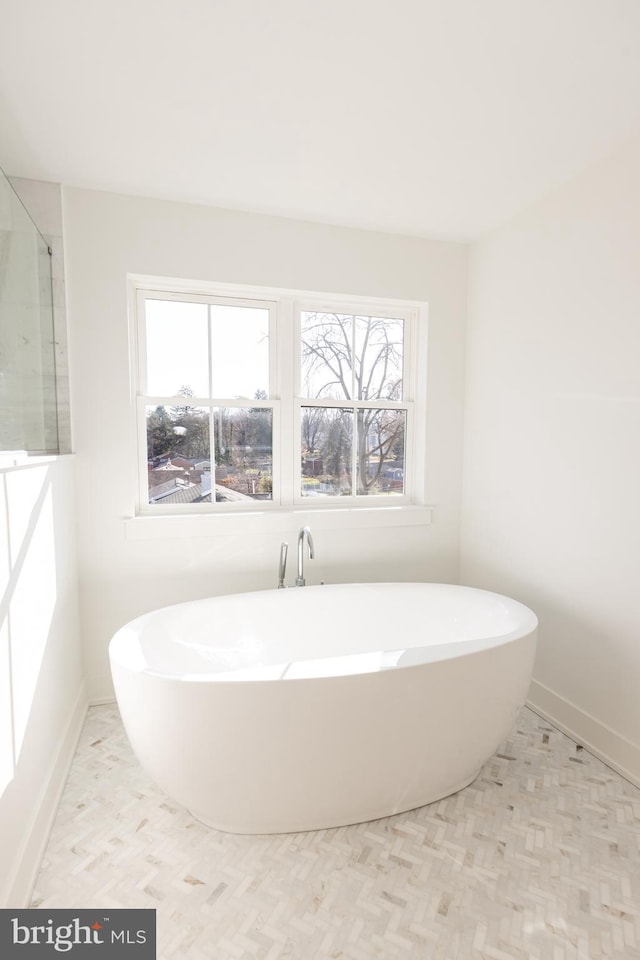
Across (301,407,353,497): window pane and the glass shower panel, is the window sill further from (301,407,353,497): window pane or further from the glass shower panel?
the glass shower panel

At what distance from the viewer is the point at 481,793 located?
1.92 m

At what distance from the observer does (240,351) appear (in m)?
2.77

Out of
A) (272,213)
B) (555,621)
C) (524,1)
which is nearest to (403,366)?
(272,213)

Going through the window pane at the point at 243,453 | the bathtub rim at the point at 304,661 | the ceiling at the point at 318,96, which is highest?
the ceiling at the point at 318,96

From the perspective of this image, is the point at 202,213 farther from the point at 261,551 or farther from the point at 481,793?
the point at 481,793

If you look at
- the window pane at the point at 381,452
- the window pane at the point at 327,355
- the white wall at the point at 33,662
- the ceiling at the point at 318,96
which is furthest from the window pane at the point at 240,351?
the white wall at the point at 33,662

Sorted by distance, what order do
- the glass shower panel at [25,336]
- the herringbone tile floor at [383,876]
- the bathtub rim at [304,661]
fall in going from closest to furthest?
the herringbone tile floor at [383,876] < the bathtub rim at [304,661] < the glass shower panel at [25,336]

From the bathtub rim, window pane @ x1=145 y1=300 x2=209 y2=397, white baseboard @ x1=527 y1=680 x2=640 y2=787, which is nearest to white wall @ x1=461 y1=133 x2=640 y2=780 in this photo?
white baseboard @ x1=527 y1=680 x2=640 y2=787

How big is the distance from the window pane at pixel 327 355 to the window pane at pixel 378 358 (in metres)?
0.06

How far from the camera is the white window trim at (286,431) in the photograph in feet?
8.48

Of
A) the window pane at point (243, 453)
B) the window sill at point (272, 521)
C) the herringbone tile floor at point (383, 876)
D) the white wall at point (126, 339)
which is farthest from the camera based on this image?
the window pane at point (243, 453)

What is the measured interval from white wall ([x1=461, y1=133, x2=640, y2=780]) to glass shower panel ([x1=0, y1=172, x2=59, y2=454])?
2.27m

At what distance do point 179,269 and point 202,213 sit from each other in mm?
→ 304

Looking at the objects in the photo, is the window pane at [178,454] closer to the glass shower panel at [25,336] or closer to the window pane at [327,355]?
the glass shower panel at [25,336]
